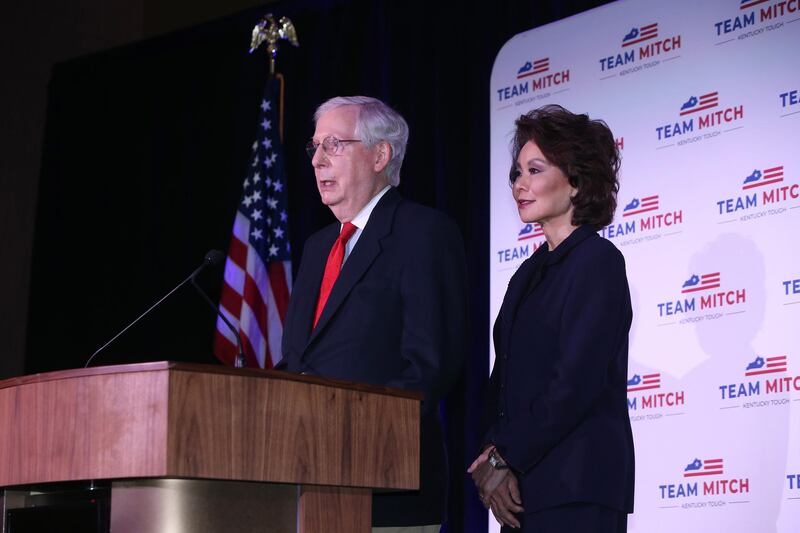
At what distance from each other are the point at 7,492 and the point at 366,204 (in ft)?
3.90

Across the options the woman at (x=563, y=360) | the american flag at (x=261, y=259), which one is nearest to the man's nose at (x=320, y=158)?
the woman at (x=563, y=360)

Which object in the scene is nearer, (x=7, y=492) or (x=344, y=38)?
(x=7, y=492)

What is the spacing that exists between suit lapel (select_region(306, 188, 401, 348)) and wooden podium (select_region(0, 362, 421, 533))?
1.37ft

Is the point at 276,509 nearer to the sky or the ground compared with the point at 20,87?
nearer to the ground

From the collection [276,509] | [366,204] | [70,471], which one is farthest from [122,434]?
[366,204]

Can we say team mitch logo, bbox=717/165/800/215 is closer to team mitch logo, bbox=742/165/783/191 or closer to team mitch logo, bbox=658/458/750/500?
team mitch logo, bbox=742/165/783/191

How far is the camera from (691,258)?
4.20 m

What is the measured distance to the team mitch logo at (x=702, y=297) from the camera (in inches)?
159

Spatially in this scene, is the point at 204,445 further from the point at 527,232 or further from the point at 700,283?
the point at 527,232

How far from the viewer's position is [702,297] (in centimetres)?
412

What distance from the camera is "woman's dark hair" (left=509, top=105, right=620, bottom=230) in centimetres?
288

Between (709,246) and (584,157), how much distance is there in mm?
1404

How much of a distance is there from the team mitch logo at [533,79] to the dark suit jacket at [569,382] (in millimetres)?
2057

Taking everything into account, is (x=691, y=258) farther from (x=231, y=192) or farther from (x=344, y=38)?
(x=231, y=192)
